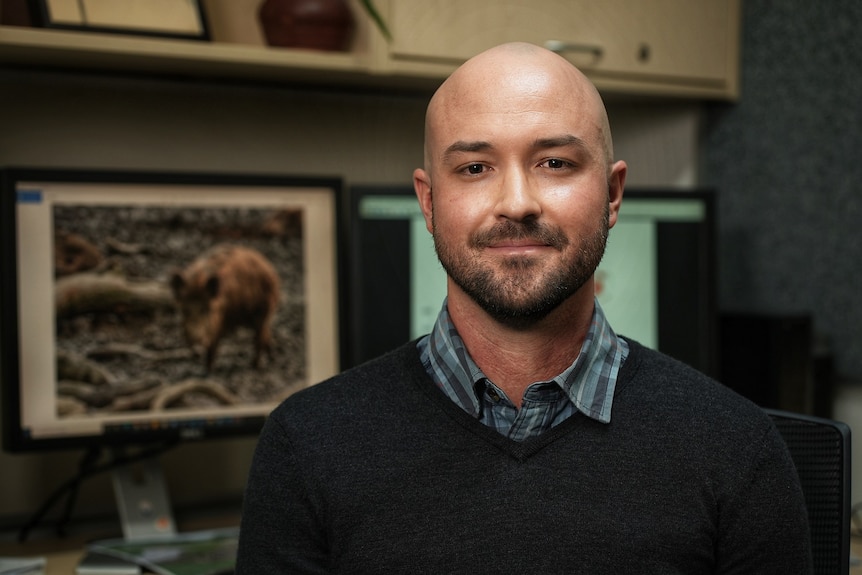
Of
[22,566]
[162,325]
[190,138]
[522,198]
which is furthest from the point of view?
[190,138]

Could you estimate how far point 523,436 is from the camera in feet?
2.01

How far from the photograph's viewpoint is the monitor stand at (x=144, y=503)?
3.18 feet

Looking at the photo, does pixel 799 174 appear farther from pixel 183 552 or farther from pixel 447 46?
pixel 183 552

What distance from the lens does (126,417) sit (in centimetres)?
96

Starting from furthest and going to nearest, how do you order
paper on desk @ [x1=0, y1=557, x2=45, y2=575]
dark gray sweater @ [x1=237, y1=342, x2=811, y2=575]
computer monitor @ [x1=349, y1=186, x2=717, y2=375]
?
computer monitor @ [x1=349, y1=186, x2=717, y2=375] → paper on desk @ [x1=0, y1=557, x2=45, y2=575] → dark gray sweater @ [x1=237, y1=342, x2=811, y2=575]

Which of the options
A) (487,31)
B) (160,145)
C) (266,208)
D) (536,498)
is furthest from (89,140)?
(536,498)

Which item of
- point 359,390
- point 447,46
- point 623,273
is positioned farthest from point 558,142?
point 623,273

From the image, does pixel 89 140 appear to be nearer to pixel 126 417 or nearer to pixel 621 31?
pixel 126 417

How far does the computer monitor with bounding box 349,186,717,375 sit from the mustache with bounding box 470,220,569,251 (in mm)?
483

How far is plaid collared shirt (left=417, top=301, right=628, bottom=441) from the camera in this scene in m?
0.61

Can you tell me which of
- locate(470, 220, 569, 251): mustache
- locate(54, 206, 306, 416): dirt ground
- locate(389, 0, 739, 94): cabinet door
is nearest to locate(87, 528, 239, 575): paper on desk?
locate(54, 206, 306, 416): dirt ground

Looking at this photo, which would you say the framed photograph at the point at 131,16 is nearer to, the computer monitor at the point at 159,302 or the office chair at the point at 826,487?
the computer monitor at the point at 159,302

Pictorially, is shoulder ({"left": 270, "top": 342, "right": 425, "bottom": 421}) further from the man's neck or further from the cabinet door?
the cabinet door

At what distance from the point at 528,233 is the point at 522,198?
0.02 metres
